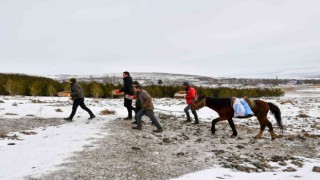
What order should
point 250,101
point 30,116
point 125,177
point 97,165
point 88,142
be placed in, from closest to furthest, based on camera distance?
point 125,177 < point 97,165 < point 88,142 < point 250,101 < point 30,116

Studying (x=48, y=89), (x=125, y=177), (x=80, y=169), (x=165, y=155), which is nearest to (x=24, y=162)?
(x=80, y=169)

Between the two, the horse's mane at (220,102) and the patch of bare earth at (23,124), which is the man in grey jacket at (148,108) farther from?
the patch of bare earth at (23,124)

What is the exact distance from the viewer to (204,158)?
858cm

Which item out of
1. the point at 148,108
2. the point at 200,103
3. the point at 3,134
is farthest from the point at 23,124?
the point at 200,103

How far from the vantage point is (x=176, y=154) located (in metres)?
8.88

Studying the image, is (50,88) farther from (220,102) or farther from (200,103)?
(220,102)

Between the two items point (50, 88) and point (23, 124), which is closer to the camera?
point (23, 124)

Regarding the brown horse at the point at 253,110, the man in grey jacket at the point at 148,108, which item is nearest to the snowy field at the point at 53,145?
the brown horse at the point at 253,110

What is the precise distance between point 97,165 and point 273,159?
4.59 m

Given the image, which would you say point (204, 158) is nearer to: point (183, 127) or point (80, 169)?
point (80, 169)

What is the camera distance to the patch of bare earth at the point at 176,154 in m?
7.18

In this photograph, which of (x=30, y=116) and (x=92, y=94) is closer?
(x=30, y=116)

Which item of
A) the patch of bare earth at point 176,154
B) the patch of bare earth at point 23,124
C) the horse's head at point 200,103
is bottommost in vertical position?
the patch of bare earth at point 176,154

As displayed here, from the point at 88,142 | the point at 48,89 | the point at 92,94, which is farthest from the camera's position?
the point at 92,94
